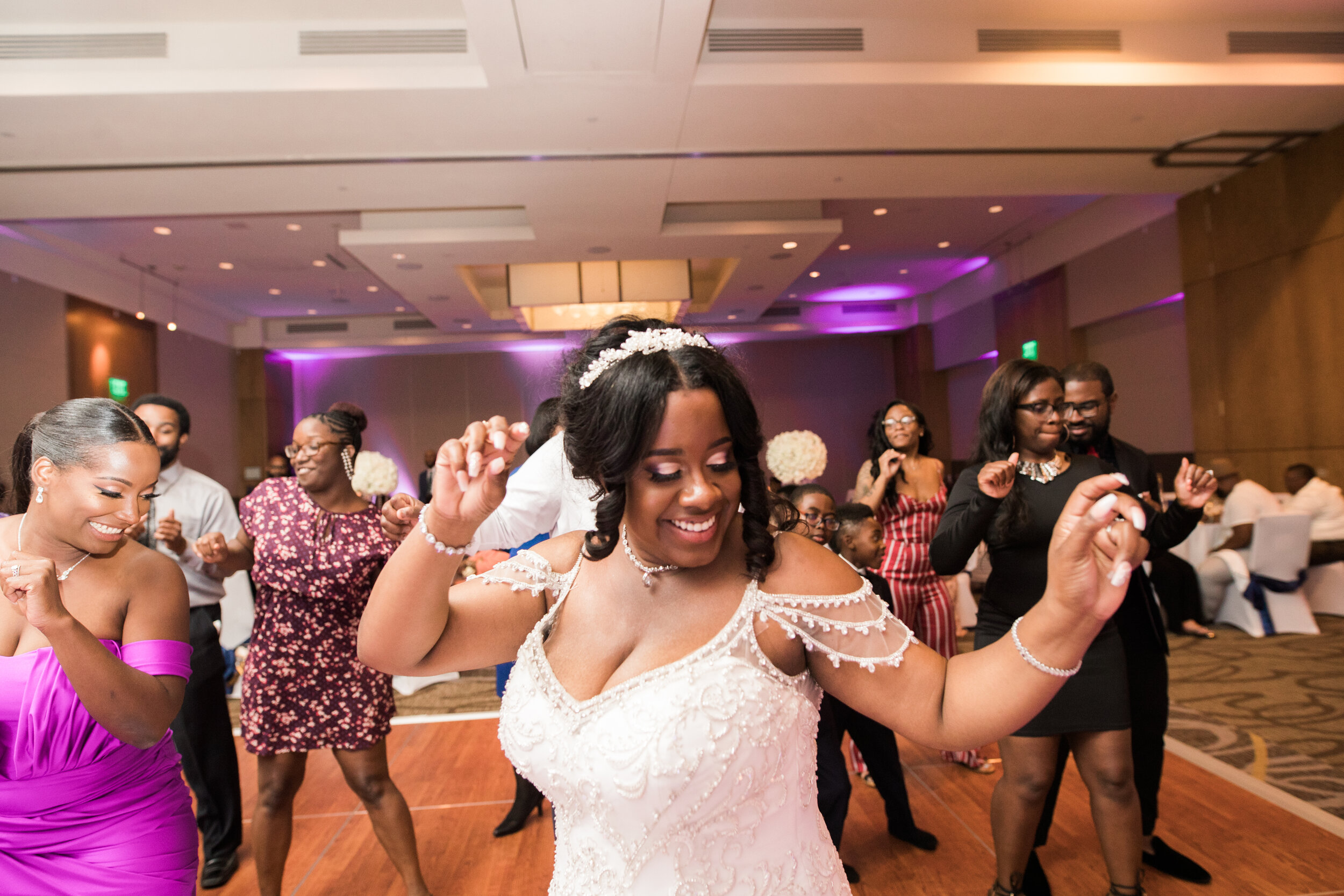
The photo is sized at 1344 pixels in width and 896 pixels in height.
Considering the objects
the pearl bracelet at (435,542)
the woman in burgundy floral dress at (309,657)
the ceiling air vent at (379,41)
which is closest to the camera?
the pearl bracelet at (435,542)

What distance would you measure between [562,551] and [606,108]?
520cm

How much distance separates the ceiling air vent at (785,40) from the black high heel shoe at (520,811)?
15.0 feet

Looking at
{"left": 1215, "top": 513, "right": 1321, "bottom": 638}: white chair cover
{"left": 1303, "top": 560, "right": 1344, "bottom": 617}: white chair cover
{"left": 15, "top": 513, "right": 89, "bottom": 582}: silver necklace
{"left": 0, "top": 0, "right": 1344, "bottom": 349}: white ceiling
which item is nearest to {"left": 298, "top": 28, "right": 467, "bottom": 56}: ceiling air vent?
{"left": 0, "top": 0, "right": 1344, "bottom": 349}: white ceiling

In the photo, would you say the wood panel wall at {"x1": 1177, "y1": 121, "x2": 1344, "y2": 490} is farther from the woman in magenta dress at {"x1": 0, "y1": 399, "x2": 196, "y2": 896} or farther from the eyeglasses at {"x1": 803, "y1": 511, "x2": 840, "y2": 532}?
the woman in magenta dress at {"x1": 0, "y1": 399, "x2": 196, "y2": 896}

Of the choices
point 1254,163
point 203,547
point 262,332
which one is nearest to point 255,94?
point 203,547

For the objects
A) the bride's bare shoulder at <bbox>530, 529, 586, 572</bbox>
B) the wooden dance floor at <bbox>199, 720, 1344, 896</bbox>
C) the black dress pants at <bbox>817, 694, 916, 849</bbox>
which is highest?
the bride's bare shoulder at <bbox>530, 529, 586, 572</bbox>

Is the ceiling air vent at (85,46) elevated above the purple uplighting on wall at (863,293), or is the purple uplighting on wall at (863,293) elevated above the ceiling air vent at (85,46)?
the ceiling air vent at (85,46)

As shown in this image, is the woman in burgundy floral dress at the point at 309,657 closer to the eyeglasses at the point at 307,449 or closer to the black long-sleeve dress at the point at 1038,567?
the eyeglasses at the point at 307,449

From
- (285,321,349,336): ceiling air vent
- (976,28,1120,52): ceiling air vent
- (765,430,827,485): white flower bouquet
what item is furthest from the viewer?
(285,321,349,336): ceiling air vent

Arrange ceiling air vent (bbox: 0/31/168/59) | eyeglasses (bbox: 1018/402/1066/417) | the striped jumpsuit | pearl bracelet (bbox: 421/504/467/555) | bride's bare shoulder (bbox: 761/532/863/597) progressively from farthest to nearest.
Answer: ceiling air vent (bbox: 0/31/168/59), the striped jumpsuit, eyeglasses (bbox: 1018/402/1066/417), bride's bare shoulder (bbox: 761/532/863/597), pearl bracelet (bbox: 421/504/467/555)

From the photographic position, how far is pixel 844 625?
3.86ft

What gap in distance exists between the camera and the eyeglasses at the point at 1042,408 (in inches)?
97.3

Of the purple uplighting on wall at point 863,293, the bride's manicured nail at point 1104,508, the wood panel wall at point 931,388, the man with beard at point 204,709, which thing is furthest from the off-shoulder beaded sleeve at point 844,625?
the wood panel wall at point 931,388

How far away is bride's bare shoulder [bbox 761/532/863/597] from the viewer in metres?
1.22
